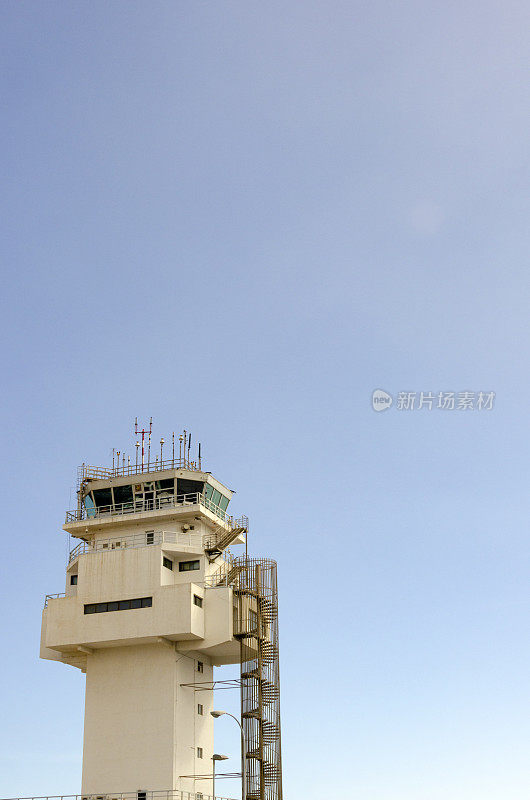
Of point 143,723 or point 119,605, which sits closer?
point 143,723

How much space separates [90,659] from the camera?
52.9m

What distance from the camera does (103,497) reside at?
57656mm

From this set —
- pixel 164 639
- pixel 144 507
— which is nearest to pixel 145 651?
pixel 164 639

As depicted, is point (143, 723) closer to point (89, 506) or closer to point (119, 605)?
point (119, 605)

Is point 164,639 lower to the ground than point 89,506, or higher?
lower

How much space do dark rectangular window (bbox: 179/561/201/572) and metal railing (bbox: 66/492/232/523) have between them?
3.48 meters

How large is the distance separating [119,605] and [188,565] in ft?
16.6

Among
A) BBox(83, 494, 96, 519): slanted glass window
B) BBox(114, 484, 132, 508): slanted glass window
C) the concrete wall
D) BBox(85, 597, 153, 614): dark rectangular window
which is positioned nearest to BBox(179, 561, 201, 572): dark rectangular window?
BBox(85, 597, 153, 614): dark rectangular window

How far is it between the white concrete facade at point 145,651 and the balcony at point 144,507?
1.29 m

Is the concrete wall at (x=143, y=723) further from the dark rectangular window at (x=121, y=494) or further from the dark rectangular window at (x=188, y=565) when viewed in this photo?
the dark rectangular window at (x=121, y=494)

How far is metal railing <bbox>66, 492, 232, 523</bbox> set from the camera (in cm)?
5606

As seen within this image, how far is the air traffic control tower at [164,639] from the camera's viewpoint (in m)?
49.7

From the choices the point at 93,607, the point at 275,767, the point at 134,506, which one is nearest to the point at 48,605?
the point at 93,607

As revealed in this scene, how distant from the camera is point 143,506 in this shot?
185 feet
